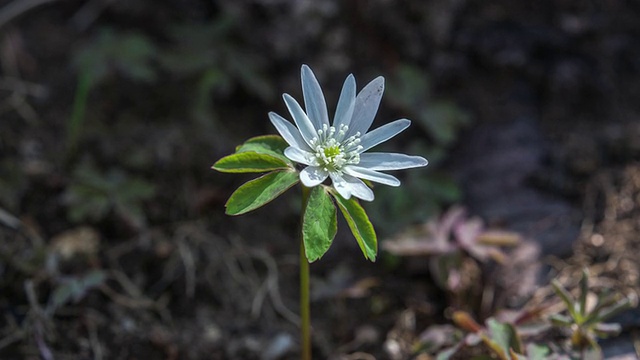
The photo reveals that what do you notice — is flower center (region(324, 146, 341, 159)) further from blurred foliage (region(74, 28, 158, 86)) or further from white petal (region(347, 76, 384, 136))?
blurred foliage (region(74, 28, 158, 86))

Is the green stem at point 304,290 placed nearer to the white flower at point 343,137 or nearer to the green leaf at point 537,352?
the white flower at point 343,137

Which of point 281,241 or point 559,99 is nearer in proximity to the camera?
point 281,241

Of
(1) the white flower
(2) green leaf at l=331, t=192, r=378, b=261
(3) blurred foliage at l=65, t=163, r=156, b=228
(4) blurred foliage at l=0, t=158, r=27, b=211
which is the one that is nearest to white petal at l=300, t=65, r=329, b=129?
(1) the white flower

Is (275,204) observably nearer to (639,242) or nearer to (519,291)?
(519,291)

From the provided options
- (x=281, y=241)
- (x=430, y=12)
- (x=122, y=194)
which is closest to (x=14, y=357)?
(x=122, y=194)

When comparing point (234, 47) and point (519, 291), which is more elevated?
point (234, 47)

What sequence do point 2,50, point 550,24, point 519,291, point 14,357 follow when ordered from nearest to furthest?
point 14,357 < point 519,291 < point 2,50 < point 550,24

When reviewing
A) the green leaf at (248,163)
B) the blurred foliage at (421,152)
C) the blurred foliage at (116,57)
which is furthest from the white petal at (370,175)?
the blurred foliage at (116,57)
